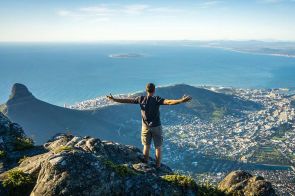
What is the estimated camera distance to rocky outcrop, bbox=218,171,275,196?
1263 centimetres

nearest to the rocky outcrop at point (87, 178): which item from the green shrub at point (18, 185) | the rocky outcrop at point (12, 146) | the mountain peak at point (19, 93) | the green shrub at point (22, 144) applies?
the green shrub at point (18, 185)

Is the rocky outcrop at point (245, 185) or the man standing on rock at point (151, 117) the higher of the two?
the man standing on rock at point (151, 117)

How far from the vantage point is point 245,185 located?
13.2m

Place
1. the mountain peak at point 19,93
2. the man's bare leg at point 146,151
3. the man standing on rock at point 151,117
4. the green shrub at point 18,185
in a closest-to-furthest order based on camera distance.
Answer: the green shrub at point 18,185 < the man standing on rock at point 151,117 < the man's bare leg at point 146,151 < the mountain peak at point 19,93

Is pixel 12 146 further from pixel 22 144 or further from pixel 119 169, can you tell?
pixel 119 169

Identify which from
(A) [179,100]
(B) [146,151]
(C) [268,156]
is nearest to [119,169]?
(A) [179,100]

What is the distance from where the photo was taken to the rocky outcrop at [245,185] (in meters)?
12.6

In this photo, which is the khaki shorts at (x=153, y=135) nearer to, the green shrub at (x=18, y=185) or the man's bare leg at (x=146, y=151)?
the man's bare leg at (x=146, y=151)

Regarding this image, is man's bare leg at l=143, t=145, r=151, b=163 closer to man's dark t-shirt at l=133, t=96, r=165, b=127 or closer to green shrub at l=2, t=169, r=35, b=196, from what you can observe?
man's dark t-shirt at l=133, t=96, r=165, b=127

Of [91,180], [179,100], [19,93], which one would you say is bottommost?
[19,93]

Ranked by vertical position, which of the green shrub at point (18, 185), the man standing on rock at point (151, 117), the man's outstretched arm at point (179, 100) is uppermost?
the man's outstretched arm at point (179, 100)

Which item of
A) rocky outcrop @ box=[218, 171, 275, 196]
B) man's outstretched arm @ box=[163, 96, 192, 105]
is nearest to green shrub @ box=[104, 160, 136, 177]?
man's outstretched arm @ box=[163, 96, 192, 105]

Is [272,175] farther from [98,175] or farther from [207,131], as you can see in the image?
[98,175]

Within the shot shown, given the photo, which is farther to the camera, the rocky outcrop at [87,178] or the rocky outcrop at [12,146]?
the rocky outcrop at [12,146]
